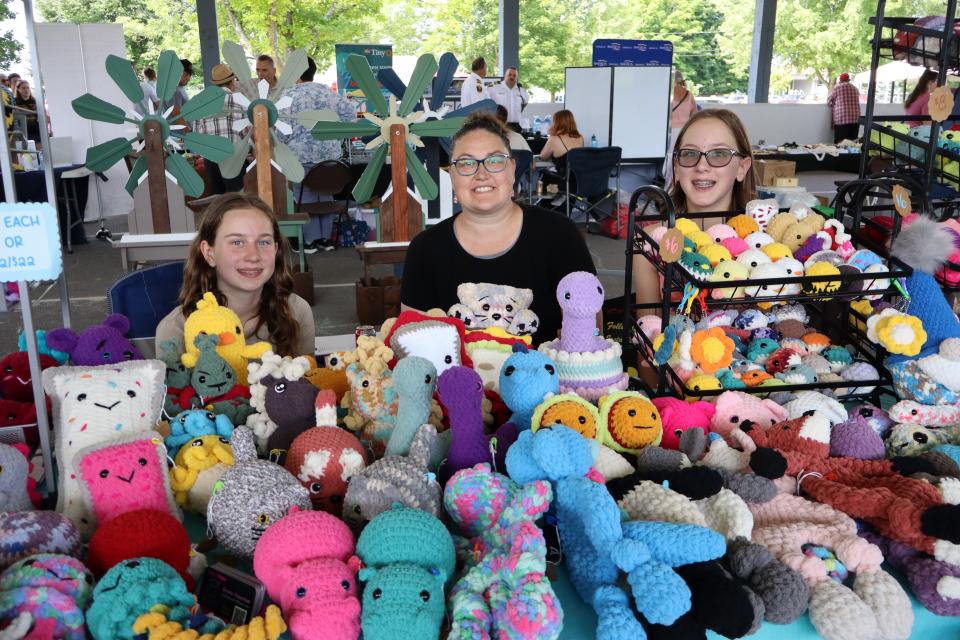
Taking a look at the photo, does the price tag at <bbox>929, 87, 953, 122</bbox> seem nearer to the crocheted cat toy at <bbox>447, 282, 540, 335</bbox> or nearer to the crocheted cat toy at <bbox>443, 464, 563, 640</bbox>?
the crocheted cat toy at <bbox>447, 282, 540, 335</bbox>

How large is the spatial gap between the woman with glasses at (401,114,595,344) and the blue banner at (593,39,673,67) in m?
6.57

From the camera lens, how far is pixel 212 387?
1.16 m

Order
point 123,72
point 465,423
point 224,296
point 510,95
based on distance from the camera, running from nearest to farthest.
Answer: point 465,423, point 224,296, point 123,72, point 510,95

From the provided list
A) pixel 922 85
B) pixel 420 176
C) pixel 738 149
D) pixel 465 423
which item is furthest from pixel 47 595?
pixel 922 85

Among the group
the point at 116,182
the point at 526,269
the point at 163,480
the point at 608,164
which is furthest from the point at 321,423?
the point at 116,182

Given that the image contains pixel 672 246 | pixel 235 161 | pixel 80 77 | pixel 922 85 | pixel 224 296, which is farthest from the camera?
pixel 80 77

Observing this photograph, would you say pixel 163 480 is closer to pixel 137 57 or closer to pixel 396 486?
pixel 396 486

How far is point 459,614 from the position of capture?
69 centimetres

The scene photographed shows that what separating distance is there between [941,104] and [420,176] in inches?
66.2

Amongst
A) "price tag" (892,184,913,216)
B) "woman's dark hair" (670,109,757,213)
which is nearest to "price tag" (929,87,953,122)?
"woman's dark hair" (670,109,757,213)

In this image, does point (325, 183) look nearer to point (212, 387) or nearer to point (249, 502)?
point (212, 387)

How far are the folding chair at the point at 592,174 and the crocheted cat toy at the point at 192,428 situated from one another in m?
5.05

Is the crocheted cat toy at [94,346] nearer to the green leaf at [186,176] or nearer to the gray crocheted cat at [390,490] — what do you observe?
the gray crocheted cat at [390,490]

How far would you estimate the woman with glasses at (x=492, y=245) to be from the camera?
172 centimetres
